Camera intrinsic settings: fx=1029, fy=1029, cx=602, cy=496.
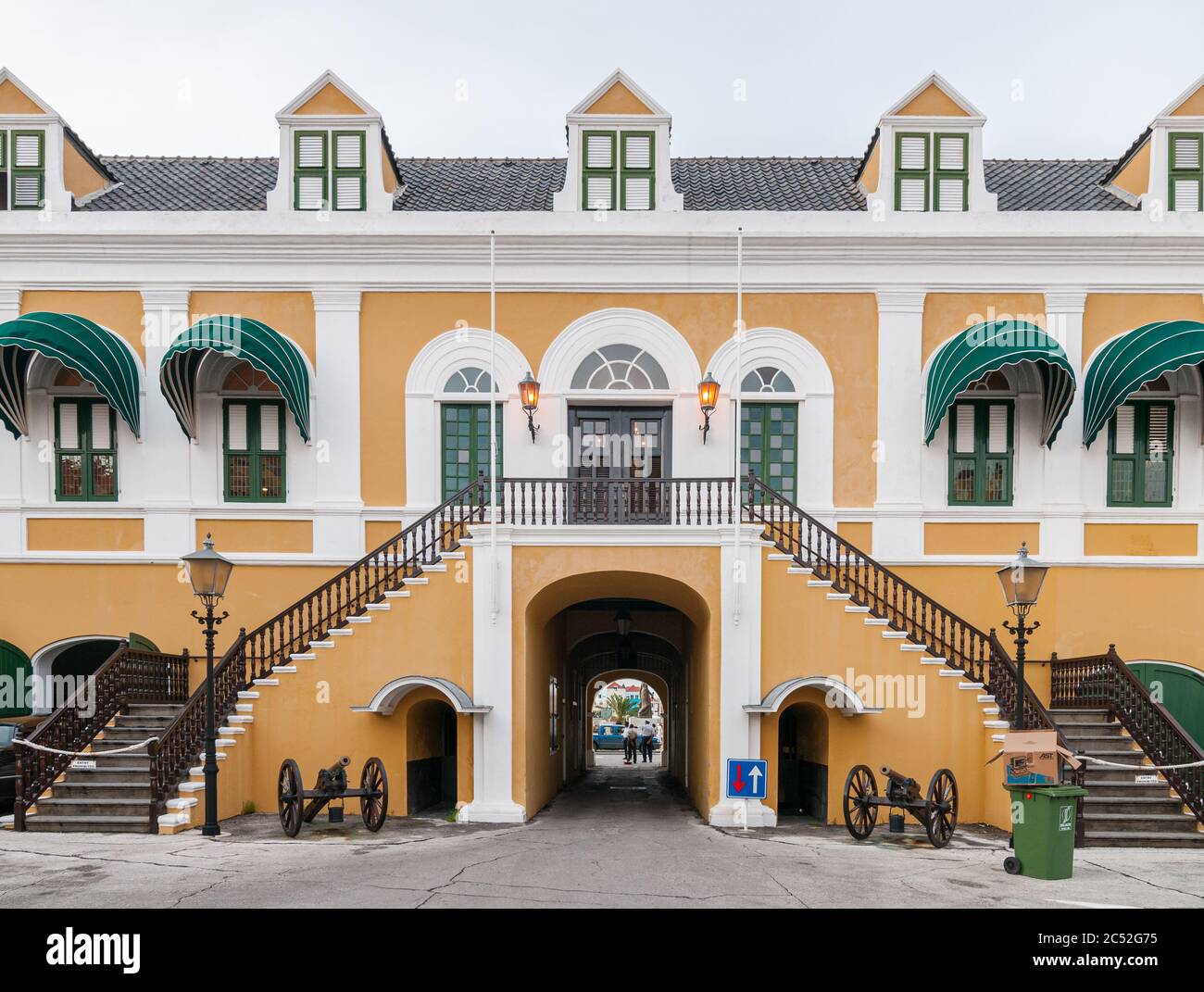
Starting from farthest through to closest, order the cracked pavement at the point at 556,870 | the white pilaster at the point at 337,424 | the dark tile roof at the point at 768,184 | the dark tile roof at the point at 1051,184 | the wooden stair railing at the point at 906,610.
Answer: the dark tile roof at the point at 768,184 < the dark tile roof at the point at 1051,184 < the white pilaster at the point at 337,424 < the wooden stair railing at the point at 906,610 < the cracked pavement at the point at 556,870

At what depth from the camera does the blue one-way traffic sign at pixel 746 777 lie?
48.0 feet

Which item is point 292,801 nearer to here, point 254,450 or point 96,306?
point 254,450

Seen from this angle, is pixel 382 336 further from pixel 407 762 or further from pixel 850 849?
pixel 850 849

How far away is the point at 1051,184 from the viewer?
2017cm

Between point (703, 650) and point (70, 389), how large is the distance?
464 inches

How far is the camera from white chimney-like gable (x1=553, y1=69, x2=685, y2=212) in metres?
18.1

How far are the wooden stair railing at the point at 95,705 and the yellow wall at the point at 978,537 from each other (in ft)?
41.9

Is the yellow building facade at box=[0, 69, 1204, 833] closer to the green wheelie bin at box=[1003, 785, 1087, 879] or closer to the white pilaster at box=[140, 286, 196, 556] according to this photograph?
the white pilaster at box=[140, 286, 196, 556]

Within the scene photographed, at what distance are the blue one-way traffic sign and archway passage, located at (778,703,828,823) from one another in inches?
60.3

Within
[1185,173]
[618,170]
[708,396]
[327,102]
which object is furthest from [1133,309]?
[327,102]

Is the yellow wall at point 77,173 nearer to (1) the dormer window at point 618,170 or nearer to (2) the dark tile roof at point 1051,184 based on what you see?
(1) the dormer window at point 618,170

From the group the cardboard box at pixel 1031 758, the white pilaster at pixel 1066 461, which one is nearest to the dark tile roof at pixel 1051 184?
the white pilaster at pixel 1066 461

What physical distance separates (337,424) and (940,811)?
11.4 metres

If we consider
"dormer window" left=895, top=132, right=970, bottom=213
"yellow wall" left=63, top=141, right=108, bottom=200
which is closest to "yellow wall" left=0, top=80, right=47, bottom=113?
"yellow wall" left=63, top=141, right=108, bottom=200
